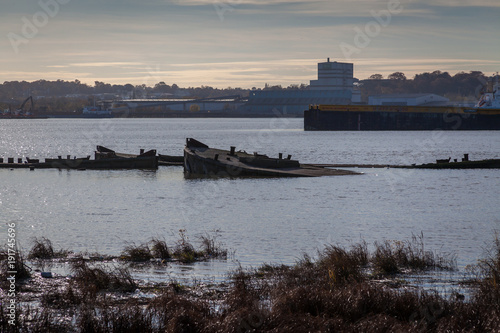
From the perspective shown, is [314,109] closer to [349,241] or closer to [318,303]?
[349,241]

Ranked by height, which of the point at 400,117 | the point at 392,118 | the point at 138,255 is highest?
the point at 400,117

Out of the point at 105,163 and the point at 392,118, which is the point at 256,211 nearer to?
the point at 105,163

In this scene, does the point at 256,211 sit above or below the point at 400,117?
below

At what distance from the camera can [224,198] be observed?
3303 cm

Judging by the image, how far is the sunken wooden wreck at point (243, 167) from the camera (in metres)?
40.9

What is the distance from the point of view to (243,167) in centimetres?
4103

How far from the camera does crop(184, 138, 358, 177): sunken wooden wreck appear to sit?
40944 millimetres

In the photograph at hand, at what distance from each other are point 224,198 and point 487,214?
12791 mm

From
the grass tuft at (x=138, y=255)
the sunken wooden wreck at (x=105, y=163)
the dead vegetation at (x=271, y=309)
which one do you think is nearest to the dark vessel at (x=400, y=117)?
the sunken wooden wreck at (x=105, y=163)

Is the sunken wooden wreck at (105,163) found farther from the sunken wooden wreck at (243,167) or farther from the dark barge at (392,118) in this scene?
the dark barge at (392,118)

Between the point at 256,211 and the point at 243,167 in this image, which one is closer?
the point at 256,211

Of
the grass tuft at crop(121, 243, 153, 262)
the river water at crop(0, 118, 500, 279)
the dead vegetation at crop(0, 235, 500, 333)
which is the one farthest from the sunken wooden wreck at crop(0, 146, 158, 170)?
the dead vegetation at crop(0, 235, 500, 333)

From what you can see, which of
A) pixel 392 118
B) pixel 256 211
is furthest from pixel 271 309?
pixel 392 118

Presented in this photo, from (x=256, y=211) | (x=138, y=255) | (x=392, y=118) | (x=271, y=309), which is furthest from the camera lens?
(x=392, y=118)
